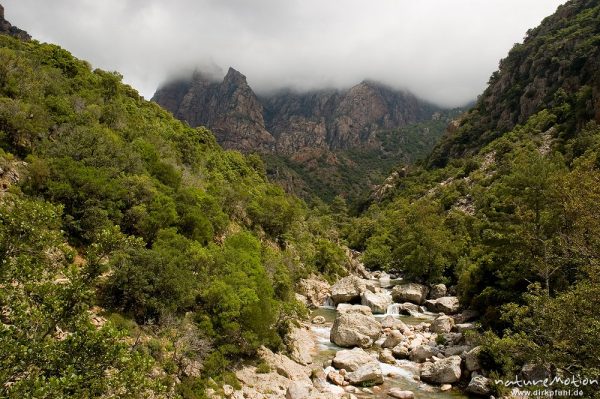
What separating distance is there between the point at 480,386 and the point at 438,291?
110ft

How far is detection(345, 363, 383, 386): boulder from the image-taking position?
26.4 meters

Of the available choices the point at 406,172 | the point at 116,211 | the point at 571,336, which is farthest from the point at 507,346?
the point at 406,172

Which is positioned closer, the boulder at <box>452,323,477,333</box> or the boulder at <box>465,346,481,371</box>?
the boulder at <box>465,346,481,371</box>

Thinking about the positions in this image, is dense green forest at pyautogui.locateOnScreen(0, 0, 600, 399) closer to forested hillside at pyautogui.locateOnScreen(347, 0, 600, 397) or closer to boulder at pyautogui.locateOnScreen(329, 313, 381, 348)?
forested hillside at pyautogui.locateOnScreen(347, 0, 600, 397)

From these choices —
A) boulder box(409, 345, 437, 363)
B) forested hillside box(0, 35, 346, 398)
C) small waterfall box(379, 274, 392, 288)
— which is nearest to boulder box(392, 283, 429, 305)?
small waterfall box(379, 274, 392, 288)

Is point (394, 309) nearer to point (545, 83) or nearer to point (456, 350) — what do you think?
point (456, 350)

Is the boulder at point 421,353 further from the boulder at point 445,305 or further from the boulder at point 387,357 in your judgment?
the boulder at point 445,305

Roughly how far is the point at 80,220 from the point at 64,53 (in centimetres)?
3843

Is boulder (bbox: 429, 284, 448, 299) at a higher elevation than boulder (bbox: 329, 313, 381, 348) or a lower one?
higher

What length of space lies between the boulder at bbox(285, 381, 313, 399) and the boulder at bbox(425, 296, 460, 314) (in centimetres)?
2863

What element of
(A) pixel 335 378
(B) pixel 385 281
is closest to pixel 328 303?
(B) pixel 385 281

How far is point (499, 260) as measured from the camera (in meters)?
35.8

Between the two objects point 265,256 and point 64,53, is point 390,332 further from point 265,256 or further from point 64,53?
point 64,53

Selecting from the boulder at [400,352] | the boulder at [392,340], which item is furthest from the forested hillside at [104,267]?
the boulder at [400,352]
